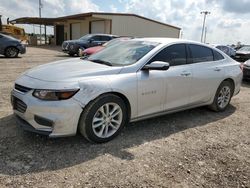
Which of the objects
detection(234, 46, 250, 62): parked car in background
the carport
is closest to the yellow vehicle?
the carport

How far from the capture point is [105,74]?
12.3 feet

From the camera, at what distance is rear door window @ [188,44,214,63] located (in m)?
4.97

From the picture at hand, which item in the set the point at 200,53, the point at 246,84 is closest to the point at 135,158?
the point at 200,53

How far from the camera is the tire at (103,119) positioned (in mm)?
3547

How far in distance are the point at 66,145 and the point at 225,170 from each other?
2155 mm

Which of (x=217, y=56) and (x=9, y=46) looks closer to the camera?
(x=217, y=56)

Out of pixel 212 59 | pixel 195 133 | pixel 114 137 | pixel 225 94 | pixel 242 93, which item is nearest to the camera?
pixel 114 137

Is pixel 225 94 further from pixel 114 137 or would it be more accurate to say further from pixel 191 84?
pixel 114 137

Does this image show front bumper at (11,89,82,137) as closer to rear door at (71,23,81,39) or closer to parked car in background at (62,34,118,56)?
parked car in background at (62,34,118,56)

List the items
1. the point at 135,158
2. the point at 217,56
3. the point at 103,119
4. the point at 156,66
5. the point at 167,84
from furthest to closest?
the point at 217,56
the point at 167,84
the point at 156,66
the point at 103,119
the point at 135,158

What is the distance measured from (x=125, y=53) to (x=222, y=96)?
257 centimetres

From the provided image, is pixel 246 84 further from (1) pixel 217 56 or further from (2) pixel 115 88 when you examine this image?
(2) pixel 115 88

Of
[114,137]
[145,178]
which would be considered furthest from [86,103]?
[145,178]

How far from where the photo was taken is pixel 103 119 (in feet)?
12.3
